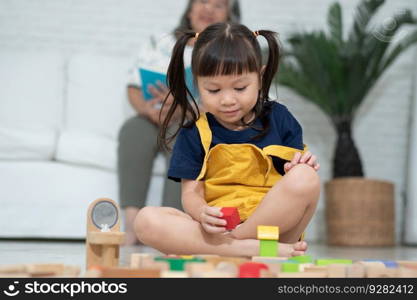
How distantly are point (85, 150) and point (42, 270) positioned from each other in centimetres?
209

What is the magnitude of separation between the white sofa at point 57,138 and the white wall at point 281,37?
348mm

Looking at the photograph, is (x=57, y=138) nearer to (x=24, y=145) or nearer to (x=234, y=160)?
(x=24, y=145)

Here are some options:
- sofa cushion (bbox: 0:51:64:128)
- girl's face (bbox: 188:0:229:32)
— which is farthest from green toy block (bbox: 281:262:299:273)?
sofa cushion (bbox: 0:51:64:128)

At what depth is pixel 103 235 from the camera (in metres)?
1.30

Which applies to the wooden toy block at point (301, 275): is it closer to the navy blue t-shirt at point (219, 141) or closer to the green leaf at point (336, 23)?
the navy blue t-shirt at point (219, 141)

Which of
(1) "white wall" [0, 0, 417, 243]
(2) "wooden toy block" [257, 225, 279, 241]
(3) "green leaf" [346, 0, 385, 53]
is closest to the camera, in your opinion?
(2) "wooden toy block" [257, 225, 279, 241]

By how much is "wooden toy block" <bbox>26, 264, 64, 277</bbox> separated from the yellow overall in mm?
626

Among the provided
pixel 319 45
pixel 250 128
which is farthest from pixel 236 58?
pixel 319 45

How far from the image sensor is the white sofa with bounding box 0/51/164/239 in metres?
2.98

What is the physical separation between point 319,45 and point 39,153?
1487mm

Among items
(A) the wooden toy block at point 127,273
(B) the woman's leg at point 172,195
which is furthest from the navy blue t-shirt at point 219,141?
(B) the woman's leg at point 172,195

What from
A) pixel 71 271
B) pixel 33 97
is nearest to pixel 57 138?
pixel 33 97

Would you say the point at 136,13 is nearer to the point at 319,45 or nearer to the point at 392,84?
the point at 319,45

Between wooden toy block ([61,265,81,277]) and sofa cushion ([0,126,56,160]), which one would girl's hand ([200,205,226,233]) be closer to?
wooden toy block ([61,265,81,277])
